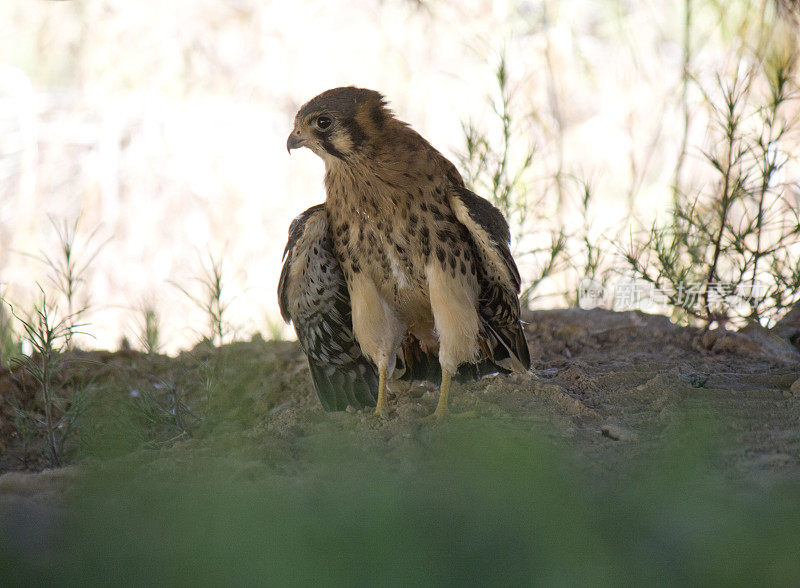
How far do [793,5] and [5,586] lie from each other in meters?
5.58

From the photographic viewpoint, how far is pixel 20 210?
8.54 m

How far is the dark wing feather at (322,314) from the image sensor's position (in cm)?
388

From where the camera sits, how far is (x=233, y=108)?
921 cm

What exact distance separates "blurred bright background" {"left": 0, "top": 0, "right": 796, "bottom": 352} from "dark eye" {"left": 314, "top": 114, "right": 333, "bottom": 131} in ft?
15.8

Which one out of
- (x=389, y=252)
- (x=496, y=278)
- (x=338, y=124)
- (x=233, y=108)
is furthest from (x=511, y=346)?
(x=233, y=108)

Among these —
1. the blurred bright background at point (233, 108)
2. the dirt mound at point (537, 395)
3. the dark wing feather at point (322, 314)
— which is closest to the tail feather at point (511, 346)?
the dirt mound at point (537, 395)

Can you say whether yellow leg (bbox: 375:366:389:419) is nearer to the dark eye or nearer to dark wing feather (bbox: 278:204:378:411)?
dark wing feather (bbox: 278:204:378:411)

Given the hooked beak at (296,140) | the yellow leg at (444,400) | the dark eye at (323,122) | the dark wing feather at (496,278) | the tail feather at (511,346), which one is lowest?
the yellow leg at (444,400)

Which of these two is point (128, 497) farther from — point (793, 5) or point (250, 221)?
point (250, 221)

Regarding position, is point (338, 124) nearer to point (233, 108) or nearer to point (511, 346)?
point (511, 346)

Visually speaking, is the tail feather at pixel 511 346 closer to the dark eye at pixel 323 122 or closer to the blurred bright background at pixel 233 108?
the dark eye at pixel 323 122

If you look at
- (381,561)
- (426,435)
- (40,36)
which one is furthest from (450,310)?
(40,36)
